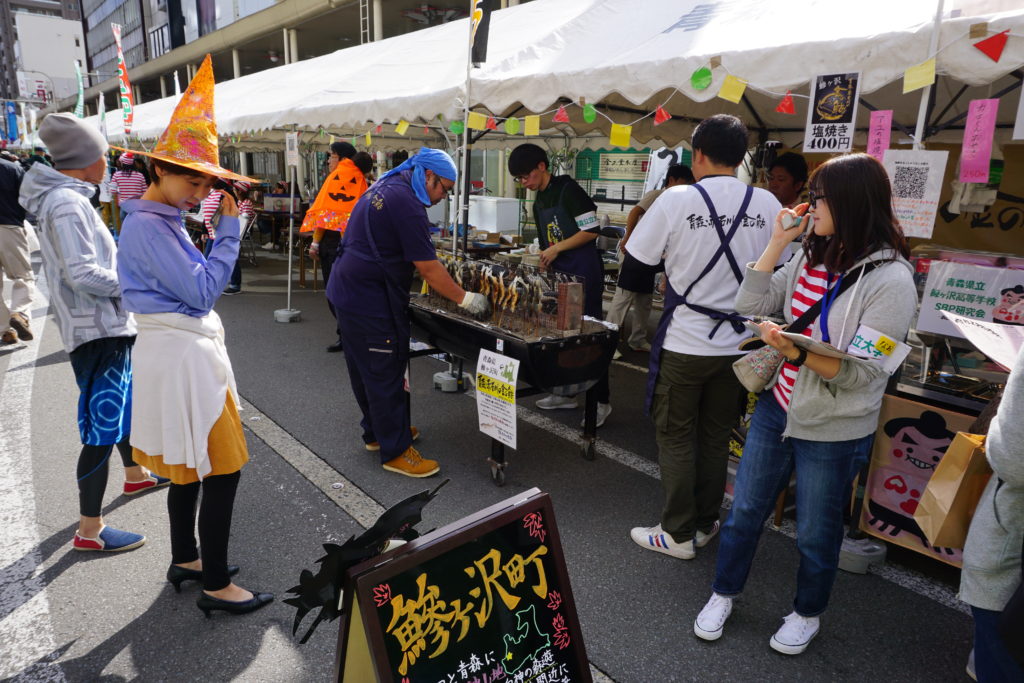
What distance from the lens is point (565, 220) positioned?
4508mm

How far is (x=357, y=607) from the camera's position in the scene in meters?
1.39

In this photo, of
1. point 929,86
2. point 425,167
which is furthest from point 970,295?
point 425,167

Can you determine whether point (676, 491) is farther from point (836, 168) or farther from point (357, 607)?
point (357, 607)

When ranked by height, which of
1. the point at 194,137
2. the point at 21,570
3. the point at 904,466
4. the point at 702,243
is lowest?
the point at 21,570

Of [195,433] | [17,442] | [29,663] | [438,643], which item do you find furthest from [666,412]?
[17,442]

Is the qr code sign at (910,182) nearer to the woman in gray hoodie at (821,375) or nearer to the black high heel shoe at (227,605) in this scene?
the woman in gray hoodie at (821,375)

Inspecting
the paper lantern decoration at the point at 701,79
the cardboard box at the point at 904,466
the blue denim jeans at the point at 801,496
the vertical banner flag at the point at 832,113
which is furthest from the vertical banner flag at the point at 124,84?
the cardboard box at the point at 904,466

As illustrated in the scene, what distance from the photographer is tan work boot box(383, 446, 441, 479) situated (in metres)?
3.82

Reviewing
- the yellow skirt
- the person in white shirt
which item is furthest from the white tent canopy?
the yellow skirt

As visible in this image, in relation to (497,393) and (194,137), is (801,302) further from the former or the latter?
(194,137)

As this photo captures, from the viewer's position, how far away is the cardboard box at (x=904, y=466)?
8.95 ft

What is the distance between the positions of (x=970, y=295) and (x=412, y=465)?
3.09 metres

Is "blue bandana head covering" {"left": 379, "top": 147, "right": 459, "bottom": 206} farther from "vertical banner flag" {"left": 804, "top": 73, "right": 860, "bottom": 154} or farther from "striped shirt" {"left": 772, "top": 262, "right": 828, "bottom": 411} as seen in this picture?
"striped shirt" {"left": 772, "top": 262, "right": 828, "bottom": 411}

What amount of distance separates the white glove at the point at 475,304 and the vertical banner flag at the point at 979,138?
8.01 feet
